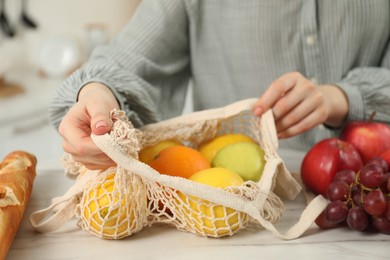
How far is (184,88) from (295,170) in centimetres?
39

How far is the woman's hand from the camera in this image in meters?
0.84

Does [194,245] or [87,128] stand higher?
[87,128]

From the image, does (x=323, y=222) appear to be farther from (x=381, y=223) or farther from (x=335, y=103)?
(x=335, y=103)

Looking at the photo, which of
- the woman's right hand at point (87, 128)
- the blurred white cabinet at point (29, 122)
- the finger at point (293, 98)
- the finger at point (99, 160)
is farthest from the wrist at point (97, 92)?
the blurred white cabinet at point (29, 122)

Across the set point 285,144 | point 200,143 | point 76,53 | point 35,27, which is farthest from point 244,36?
point 35,27

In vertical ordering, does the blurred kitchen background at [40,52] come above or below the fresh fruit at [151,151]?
below

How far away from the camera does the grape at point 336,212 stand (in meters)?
0.69

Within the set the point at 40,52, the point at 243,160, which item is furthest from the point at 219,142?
the point at 40,52

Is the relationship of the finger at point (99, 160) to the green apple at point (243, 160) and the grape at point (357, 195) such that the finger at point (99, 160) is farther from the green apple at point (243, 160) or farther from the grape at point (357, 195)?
the grape at point (357, 195)

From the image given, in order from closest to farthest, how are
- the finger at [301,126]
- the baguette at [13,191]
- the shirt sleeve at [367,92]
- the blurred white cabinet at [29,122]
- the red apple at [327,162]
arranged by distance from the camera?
the baguette at [13,191]
the red apple at [327,162]
the finger at [301,126]
the shirt sleeve at [367,92]
the blurred white cabinet at [29,122]

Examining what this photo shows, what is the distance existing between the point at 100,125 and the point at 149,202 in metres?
0.11

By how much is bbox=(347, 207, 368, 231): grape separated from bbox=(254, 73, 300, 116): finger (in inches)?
8.1

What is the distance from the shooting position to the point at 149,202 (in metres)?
0.70

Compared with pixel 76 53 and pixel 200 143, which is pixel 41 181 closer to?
pixel 200 143
